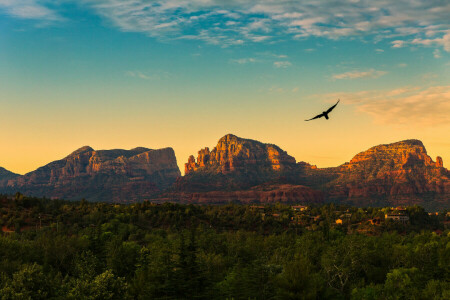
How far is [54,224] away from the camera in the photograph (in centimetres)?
17362

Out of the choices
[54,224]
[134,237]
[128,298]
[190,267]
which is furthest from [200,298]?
[54,224]

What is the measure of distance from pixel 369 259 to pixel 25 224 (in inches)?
5056

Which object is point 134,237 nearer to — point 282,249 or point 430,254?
point 282,249

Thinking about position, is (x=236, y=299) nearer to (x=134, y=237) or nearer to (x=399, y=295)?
(x=399, y=295)

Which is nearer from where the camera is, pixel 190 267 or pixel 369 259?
pixel 190 267

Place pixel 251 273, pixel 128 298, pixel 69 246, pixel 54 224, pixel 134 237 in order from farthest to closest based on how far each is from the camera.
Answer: pixel 54 224
pixel 134 237
pixel 69 246
pixel 251 273
pixel 128 298

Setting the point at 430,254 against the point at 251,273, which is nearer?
the point at 251,273

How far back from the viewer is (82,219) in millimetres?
193625

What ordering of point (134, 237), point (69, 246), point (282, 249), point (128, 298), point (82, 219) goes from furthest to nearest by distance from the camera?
point (82, 219)
point (134, 237)
point (282, 249)
point (69, 246)
point (128, 298)

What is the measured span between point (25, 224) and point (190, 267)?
125m

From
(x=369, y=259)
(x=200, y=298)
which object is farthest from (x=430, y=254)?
(x=200, y=298)

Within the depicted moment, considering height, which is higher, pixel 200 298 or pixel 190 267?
pixel 190 267

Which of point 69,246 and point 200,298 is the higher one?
point 69,246

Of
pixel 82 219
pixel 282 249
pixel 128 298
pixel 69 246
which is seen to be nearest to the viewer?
pixel 128 298
